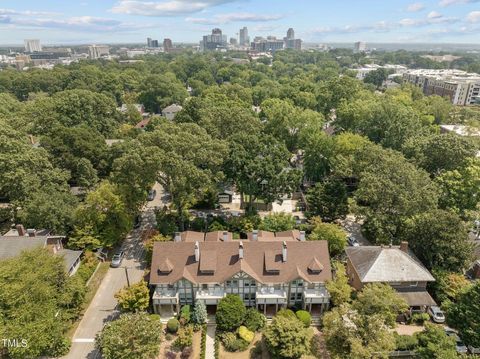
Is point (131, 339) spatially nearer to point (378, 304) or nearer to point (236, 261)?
point (236, 261)

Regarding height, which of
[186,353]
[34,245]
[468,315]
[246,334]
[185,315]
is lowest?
[186,353]

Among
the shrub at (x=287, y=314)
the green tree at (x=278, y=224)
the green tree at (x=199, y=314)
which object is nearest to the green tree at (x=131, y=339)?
the green tree at (x=199, y=314)

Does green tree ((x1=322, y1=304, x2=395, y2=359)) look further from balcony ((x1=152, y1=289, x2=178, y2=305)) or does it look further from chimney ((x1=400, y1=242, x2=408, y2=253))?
balcony ((x1=152, y1=289, x2=178, y2=305))

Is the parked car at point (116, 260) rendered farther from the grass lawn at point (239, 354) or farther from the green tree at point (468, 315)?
the green tree at point (468, 315)

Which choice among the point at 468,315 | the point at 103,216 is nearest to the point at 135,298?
the point at 103,216

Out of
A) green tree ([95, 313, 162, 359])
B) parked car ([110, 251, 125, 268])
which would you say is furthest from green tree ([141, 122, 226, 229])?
green tree ([95, 313, 162, 359])

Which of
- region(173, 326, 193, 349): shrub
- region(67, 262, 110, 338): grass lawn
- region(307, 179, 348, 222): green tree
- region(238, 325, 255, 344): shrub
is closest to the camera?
region(173, 326, 193, 349): shrub
